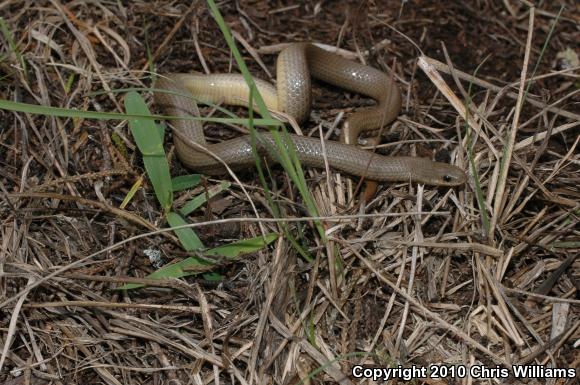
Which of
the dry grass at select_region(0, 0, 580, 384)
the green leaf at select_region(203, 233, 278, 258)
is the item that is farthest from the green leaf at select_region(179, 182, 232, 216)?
the green leaf at select_region(203, 233, 278, 258)

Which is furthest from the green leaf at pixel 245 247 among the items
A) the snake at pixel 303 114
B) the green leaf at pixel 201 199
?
the snake at pixel 303 114

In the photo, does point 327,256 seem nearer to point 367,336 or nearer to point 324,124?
point 367,336

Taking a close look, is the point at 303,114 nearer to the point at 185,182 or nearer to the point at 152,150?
the point at 185,182

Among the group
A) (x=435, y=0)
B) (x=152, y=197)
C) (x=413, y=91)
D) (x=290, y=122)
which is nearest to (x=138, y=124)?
(x=152, y=197)

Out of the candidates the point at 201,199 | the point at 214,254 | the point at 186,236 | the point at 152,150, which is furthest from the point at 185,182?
the point at 214,254

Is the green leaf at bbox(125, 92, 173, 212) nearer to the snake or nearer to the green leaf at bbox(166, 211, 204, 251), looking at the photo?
the green leaf at bbox(166, 211, 204, 251)
